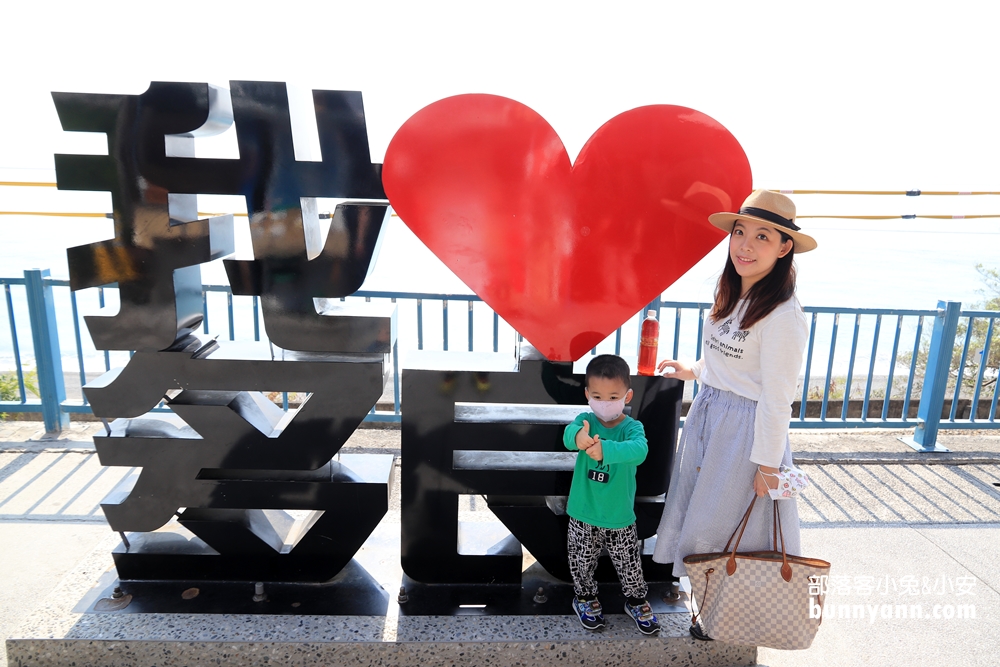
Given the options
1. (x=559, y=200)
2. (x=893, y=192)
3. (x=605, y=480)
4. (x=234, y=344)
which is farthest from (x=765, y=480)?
(x=893, y=192)

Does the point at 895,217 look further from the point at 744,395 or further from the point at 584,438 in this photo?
the point at 584,438

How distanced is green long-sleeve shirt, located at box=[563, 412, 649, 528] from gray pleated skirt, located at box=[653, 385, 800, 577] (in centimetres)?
23

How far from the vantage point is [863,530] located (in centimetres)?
375

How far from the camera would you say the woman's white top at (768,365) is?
85.7 inches

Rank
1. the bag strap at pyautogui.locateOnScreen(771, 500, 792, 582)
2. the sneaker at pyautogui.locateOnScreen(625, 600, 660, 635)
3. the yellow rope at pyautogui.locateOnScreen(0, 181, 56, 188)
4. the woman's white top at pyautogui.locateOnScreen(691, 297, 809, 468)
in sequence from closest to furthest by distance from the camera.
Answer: the woman's white top at pyautogui.locateOnScreen(691, 297, 809, 468) < the bag strap at pyautogui.locateOnScreen(771, 500, 792, 582) < the sneaker at pyautogui.locateOnScreen(625, 600, 660, 635) < the yellow rope at pyautogui.locateOnScreen(0, 181, 56, 188)

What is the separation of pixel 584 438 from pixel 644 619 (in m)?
0.86

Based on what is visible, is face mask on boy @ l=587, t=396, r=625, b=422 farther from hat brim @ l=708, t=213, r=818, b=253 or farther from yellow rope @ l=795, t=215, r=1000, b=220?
yellow rope @ l=795, t=215, r=1000, b=220

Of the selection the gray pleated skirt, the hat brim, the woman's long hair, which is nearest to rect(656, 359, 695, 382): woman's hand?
the gray pleated skirt

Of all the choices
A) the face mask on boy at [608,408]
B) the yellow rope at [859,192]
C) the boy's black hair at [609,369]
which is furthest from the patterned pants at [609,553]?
the yellow rope at [859,192]

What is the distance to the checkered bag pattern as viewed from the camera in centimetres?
230

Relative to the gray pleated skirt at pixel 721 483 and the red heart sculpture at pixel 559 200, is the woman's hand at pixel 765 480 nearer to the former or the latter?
the gray pleated skirt at pixel 721 483

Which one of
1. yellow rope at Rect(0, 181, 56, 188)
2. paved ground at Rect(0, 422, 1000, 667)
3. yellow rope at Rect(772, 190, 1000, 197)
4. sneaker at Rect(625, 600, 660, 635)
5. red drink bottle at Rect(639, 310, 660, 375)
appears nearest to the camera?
sneaker at Rect(625, 600, 660, 635)

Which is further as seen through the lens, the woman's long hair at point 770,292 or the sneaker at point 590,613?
the sneaker at point 590,613

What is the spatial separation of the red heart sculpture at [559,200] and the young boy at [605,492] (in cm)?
33
